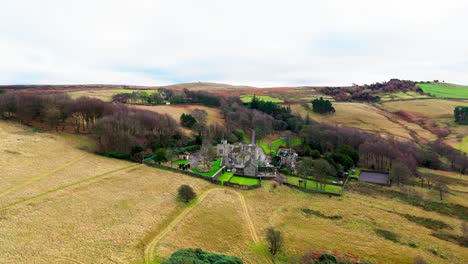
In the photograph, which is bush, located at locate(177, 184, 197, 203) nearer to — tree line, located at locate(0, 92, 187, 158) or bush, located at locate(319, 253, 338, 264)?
tree line, located at locate(0, 92, 187, 158)


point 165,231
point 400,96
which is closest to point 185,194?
point 165,231

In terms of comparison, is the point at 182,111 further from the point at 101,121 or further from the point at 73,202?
the point at 73,202

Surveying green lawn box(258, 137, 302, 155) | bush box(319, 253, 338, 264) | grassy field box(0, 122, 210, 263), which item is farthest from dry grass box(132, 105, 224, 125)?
bush box(319, 253, 338, 264)

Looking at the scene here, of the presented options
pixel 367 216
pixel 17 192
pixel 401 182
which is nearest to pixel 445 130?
pixel 401 182

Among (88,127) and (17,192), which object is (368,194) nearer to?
(17,192)

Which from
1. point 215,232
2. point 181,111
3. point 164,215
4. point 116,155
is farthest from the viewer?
point 181,111

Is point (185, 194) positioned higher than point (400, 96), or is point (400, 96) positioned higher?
point (400, 96)

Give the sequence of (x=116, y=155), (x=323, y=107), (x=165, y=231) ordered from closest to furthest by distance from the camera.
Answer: (x=165, y=231)
(x=116, y=155)
(x=323, y=107)
